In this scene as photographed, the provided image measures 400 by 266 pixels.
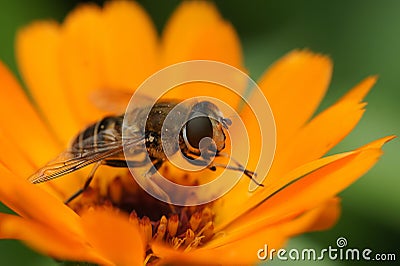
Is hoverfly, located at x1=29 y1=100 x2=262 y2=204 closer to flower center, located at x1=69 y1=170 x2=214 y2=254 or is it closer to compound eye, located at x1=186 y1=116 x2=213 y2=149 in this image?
compound eye, located at x1=186 y1=116 x2=213 y2=149

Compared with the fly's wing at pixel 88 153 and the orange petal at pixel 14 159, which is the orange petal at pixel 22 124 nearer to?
the orange petal at pixel 14 159

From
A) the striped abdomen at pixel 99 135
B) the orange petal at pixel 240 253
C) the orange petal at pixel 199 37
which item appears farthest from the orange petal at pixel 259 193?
the orange petal at pixel 199 37

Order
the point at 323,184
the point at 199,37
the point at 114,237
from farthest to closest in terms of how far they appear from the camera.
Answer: the point at 199,37
the point at 323,184
the point at 114,237

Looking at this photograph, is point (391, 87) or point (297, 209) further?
point (391, 87)

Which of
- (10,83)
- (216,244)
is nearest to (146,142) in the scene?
(216,244)

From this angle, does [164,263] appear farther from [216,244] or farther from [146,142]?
[146,142]

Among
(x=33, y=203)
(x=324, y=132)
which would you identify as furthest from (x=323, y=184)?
(x=33, y=203)

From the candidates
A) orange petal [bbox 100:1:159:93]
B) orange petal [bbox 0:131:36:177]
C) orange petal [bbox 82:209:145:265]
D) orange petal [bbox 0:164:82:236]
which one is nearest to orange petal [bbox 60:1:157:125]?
orange petal [bbox 100:1:159:93]

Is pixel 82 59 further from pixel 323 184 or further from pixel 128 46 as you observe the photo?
pixel 323 184
